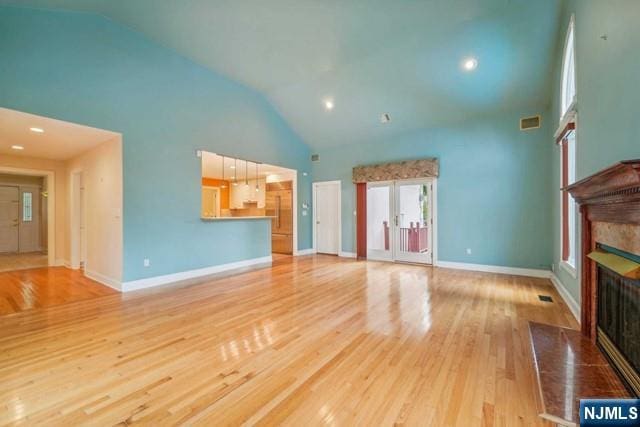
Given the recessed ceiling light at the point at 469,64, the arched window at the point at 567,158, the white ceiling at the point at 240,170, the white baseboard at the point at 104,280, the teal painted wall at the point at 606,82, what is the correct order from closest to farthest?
the teal painted wall at the point at 606,82, the arched window at the point at 567,158, the white baseboard at the point at 104,280, the recessed ceiling light at the point at 469,64, the white ceiling at the point at 240,170

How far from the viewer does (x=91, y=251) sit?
16.1ft

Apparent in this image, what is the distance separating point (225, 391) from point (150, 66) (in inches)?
190

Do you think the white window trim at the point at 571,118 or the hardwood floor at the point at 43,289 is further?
the hardwood floor at the point at 43,289

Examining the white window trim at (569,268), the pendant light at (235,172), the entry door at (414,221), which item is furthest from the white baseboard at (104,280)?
the white window trim at (569,268)

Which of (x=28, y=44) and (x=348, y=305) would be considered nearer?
(x=28, y=44)

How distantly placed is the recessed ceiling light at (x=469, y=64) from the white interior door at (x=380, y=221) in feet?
8.98

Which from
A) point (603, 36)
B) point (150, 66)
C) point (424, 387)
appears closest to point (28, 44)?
point (150, 66)

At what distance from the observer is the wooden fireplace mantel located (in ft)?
4.57

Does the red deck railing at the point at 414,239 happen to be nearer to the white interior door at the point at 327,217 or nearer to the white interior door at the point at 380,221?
the white interior door at the point at 380,221

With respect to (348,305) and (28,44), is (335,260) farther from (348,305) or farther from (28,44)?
(28,44)

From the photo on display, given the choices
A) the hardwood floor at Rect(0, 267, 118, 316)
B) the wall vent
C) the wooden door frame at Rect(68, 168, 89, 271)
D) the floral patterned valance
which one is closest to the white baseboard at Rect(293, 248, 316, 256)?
the floral patterned valance

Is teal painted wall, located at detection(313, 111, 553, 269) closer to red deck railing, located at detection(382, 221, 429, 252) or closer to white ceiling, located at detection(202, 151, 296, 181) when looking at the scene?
red deck railing, located at detection(382, 221, 429, 252)

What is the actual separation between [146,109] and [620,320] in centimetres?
588

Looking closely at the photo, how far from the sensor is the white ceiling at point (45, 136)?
3.47 metres
